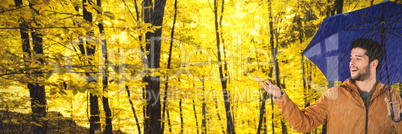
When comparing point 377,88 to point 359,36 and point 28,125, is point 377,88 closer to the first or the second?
point 359,36

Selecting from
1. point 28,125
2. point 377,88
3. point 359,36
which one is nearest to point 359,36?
point 359,36

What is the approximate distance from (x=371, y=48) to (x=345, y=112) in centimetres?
85

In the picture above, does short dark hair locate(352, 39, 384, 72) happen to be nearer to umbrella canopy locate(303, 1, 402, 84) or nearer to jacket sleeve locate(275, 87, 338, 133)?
umbrella canopy locate(303, 1, 402, 84)

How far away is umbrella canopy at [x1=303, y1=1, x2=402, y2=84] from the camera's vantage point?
8.25ft

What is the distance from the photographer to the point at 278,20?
26.0 feet

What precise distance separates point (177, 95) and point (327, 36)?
601 cm

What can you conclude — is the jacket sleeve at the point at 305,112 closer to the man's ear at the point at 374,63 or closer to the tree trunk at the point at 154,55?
the man's ear at the point at 374,63

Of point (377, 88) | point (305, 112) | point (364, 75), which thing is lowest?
point (305, 112)

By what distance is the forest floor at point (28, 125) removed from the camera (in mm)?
7904

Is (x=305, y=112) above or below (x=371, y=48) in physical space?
below

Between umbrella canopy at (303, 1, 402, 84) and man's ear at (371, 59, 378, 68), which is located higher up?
umbrella canopy at (303, 1, 402, 84)

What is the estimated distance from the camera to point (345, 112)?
7.64 ft

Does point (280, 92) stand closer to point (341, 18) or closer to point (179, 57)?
point (341, 18)

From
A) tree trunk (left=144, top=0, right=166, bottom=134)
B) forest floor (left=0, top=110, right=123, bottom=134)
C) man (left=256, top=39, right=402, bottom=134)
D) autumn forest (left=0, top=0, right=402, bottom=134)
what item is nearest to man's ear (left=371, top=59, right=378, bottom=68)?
man (left=256, top=39, right=402, bottom=134)
